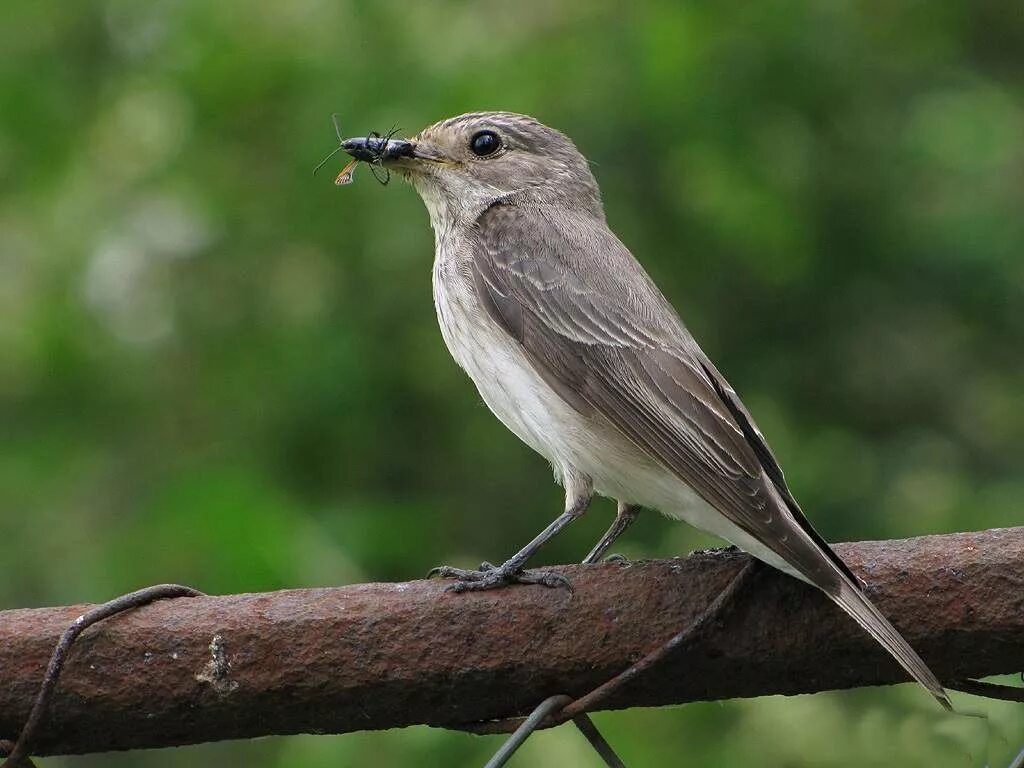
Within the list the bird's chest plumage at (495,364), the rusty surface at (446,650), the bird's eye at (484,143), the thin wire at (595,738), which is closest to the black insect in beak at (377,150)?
the bird's eye at (484,143)

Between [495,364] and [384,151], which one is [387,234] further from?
[495,364]

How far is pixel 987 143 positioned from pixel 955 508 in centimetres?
159

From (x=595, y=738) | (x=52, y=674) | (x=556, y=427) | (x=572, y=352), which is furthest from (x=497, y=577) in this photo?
(x=572, y=352)

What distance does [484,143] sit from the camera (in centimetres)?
510

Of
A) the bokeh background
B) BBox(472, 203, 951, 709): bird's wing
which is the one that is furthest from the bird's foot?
the bokeh background

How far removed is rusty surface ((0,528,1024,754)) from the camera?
2438 millimetres

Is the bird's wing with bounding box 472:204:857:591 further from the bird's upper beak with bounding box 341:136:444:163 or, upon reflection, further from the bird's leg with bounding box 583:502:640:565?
the bird's leg with bounding box 583:502:640:565

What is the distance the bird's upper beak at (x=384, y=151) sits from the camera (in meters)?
4.93

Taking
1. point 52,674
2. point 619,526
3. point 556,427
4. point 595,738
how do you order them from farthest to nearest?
point 619,526 < point 556,427 < point 595,738 < point 52,674

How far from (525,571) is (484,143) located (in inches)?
93.2

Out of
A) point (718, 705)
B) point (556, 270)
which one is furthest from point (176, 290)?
point (718, 705)

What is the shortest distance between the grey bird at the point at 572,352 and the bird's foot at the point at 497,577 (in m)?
0.02

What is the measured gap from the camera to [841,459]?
20.9 feet

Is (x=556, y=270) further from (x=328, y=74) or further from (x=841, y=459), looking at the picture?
(x=841, y=459)
